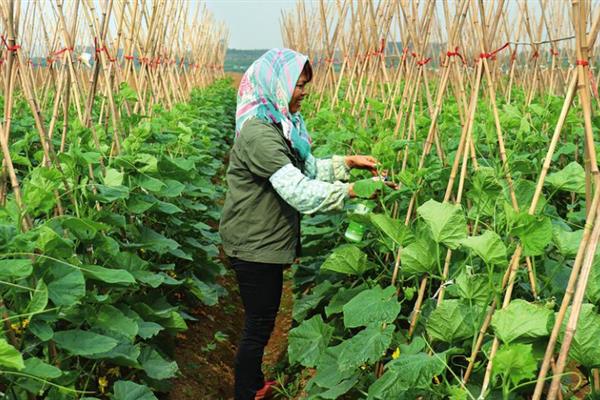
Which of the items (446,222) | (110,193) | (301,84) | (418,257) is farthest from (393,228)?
(110,193)

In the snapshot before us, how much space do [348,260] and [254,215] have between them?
0.45 m

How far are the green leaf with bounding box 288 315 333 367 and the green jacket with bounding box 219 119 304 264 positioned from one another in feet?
0.95

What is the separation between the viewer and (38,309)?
5.45 feet

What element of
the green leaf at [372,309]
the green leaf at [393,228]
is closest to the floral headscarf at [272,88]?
the green leaf at [393,228]

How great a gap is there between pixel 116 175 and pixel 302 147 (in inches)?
30.7

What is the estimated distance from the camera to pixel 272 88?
8.42 ft

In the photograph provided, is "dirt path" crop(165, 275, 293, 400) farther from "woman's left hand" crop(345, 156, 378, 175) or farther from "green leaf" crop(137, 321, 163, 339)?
"woman's left hand" crop(345, 156, 378, 175)

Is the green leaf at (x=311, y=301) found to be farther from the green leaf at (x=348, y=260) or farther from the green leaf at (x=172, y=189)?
the green leaf at (x=172, y=189)

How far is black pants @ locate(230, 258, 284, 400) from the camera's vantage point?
272 cm

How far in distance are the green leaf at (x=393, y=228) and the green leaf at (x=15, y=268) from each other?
1.07 metres

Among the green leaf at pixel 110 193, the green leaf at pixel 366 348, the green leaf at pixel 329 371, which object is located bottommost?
the green leaf at pixel 329 371

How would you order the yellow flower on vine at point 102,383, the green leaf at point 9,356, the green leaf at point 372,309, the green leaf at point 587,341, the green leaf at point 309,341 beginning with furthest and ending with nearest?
the green leaf at point 309,341, the yellow flower on vine at point 102,383, the green leaf at point 372,309, the green leaf at point 587,341, the green leaf at point 9,356

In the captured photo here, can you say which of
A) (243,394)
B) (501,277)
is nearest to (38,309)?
(501,277)

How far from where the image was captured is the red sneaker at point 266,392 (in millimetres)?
2953
